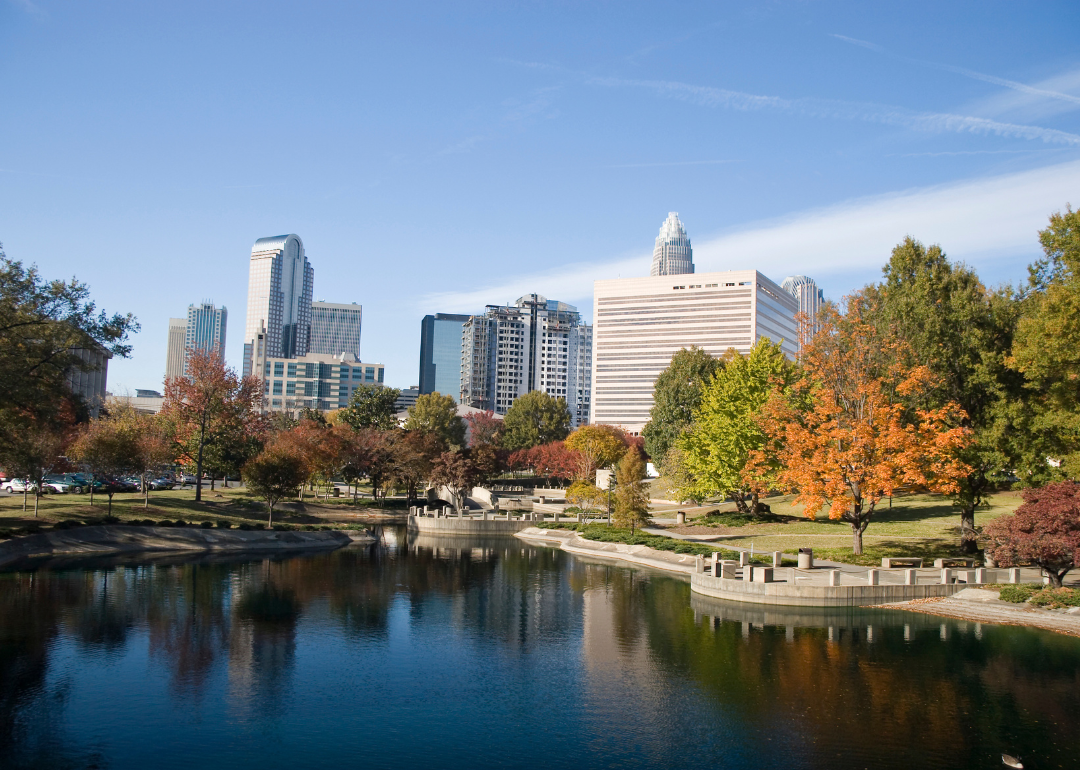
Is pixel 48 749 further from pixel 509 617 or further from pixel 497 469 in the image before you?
pixel 497 469

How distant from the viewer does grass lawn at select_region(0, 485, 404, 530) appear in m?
54.9

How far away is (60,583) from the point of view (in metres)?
41.2

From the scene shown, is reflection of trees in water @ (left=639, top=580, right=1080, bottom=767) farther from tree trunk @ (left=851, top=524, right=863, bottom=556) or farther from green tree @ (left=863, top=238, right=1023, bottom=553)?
green tree @ (left=863, top=238, right=1023, bottom=553)

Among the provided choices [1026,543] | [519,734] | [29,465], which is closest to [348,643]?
[519,734]

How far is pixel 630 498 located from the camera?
61.0 metres

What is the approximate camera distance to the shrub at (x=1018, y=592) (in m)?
35.3

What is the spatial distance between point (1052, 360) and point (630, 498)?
98.8ft

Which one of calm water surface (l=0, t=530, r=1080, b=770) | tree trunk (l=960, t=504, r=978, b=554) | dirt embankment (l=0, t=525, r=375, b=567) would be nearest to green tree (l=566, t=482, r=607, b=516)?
dirt embankment (l=0, t=525, r=375, b=567)

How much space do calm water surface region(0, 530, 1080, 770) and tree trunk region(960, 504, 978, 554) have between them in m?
11.5

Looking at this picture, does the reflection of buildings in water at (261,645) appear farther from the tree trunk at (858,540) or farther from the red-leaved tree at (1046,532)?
the tree trunk at (858,540)

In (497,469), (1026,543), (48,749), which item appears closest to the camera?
(48,749)

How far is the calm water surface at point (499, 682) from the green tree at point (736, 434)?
20764 mm

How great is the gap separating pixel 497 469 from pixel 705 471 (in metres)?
50.8

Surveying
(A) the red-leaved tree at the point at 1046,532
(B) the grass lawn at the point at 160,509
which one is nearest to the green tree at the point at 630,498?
(A) the red-leaved tree at the point at 1046,532
